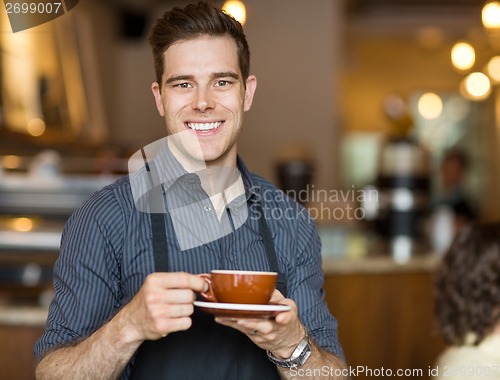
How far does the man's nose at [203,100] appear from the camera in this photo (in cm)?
110

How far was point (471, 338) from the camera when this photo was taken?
5.99 feet

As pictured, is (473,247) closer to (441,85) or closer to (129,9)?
(129,9)

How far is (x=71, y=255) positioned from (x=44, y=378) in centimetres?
17

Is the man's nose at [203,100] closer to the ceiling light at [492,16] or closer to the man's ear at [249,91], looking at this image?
the man's ear at [249,91]

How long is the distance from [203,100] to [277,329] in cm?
33

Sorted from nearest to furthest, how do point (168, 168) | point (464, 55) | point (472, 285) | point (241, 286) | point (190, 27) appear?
point (241, 286) → point (190, 27) → point (168, 168) → point (472, 285) → point (464, 55)

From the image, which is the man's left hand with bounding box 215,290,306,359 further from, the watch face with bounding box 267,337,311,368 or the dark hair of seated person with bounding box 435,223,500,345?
the dark hair of seated person with bounding box 435,223,500,345

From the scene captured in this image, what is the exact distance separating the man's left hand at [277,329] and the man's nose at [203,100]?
0.28 m

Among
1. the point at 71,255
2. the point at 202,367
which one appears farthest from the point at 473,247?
the point at 71,255

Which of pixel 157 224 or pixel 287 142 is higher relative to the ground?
pixel 287 142

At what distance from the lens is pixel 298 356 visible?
1.10m

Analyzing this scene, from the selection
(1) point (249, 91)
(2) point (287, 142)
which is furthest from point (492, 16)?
(2) point (287, 142)

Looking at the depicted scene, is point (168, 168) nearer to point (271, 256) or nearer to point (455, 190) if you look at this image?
point (271, 256)

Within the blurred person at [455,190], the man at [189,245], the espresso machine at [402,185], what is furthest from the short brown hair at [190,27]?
the blurred person at [455,190]
